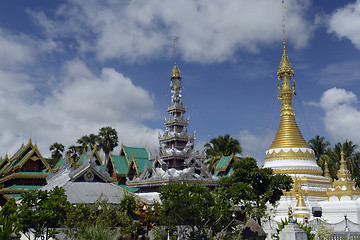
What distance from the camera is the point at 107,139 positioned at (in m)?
70.9

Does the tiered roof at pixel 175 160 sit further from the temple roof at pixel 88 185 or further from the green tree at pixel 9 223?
the green tree at pixel 9 223

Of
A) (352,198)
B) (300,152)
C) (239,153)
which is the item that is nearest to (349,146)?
(239,153)

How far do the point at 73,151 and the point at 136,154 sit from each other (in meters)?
23.4

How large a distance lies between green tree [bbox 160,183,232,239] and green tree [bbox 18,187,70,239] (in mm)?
6052

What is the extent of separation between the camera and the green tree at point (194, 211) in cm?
2517

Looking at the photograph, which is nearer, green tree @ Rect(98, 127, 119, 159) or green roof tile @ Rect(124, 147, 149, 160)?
green roof tile @ Rect(124, 147, 149, 160)

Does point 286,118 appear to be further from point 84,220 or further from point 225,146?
point 84,220

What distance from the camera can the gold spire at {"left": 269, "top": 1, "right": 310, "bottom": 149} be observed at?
5284 cm

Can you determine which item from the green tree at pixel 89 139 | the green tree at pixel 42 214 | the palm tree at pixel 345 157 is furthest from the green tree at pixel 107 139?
the green tree at pixel 42 214

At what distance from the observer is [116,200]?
31812mm

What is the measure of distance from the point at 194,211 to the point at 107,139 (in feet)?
157

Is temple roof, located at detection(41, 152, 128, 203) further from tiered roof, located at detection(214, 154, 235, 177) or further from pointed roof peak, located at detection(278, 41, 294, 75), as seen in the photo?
pointed roof peak, located at detection(278, 41, 294, 75)

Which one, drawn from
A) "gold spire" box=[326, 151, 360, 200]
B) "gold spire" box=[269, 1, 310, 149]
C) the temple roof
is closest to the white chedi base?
"gold spire" box=[326, 151, 360, 200]

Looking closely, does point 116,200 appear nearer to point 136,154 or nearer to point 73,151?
point 136,154
